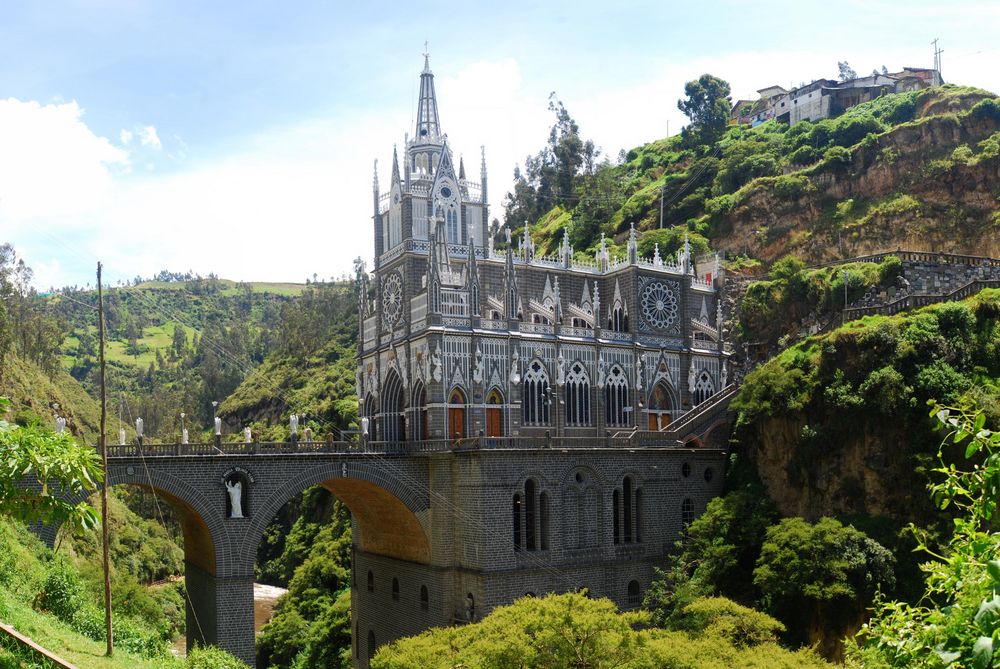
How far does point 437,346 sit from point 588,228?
40579mm

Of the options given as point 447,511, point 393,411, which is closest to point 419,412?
point 393,411

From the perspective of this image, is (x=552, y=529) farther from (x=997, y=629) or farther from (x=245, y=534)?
(x=997, y=629)

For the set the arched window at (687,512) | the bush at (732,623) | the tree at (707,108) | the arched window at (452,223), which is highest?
the tree at (707,108)

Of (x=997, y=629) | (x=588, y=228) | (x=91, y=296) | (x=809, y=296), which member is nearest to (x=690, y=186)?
(x=588, y=228)

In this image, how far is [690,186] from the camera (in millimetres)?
79812

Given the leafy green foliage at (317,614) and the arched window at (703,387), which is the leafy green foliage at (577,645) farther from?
the leafy green foliage at (317,614)

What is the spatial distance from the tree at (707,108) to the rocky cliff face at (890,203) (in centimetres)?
1939

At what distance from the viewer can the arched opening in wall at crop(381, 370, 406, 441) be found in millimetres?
46688

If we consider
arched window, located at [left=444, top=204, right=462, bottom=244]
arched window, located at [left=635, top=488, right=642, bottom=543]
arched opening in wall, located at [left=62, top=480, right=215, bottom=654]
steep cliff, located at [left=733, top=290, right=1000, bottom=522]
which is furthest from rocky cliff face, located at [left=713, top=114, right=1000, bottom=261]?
arched opening in wall, located at [left=62, top=480, right=215, bottom=654]

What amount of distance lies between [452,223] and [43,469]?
35515 millimetres

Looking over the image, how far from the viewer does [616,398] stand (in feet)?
159

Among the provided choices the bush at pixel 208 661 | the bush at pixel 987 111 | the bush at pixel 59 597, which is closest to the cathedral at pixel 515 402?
the bush at pixel 208 661

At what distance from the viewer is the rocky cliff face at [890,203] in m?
61.9

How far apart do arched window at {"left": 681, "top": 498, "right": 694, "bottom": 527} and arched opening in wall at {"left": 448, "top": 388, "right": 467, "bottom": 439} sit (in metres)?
11.2
